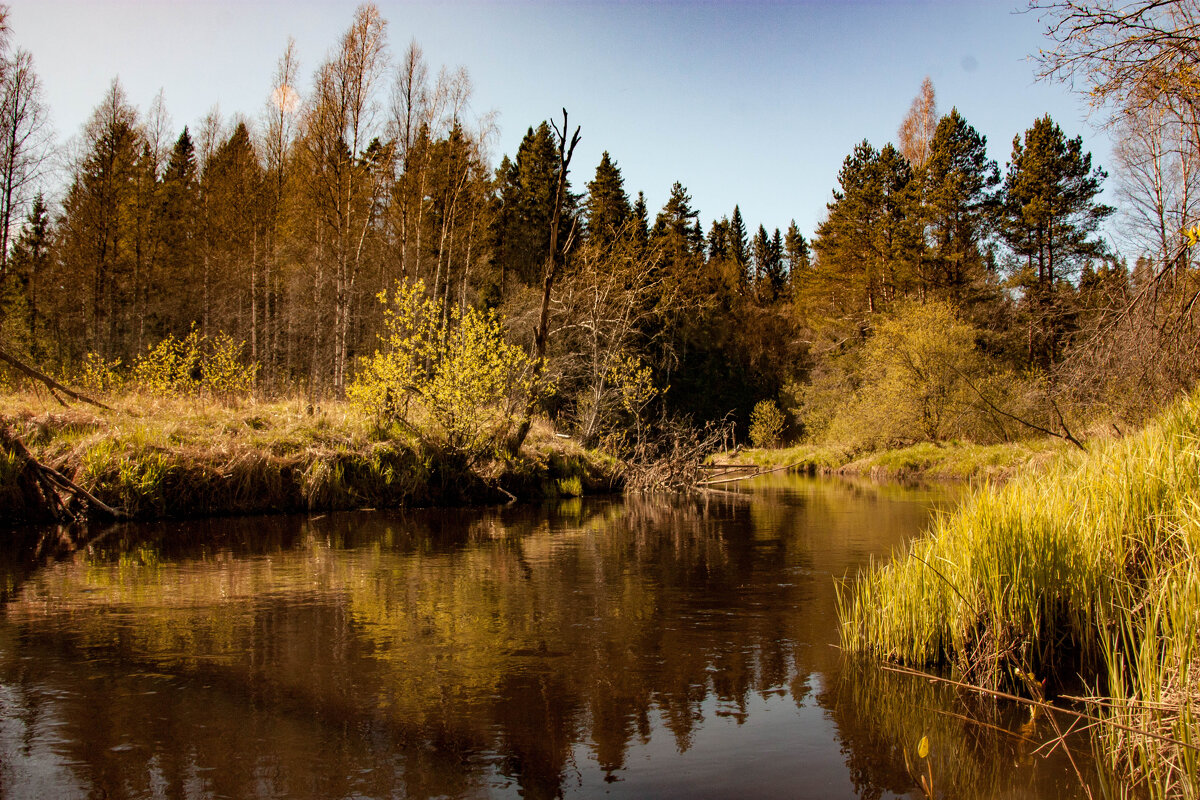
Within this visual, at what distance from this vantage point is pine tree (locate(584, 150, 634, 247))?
47.4 m

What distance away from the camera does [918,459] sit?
2888 cm

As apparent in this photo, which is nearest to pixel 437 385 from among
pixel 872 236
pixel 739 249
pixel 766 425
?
pixel 766 425

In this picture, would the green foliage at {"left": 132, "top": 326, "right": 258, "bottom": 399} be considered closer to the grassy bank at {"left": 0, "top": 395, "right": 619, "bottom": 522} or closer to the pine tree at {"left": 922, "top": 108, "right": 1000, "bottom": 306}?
the grassy bank at {"left": 0, "top": 395, "right": 619, "bottom": 522}

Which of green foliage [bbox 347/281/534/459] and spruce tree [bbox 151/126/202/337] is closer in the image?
green foliage [bbox 347/281/534/459]

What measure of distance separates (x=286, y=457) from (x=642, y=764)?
11924mm

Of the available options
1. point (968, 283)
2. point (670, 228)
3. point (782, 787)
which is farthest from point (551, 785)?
point (670, 228)

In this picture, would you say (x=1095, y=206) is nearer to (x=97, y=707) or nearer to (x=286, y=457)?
(x=286, y=457)

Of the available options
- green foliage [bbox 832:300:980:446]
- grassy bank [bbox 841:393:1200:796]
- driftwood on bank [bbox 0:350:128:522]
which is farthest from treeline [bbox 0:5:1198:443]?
grassy bank [bbox 841:393:1200:796]

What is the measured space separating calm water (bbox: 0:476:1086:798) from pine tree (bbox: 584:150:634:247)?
134ft

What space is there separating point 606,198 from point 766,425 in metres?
18.3

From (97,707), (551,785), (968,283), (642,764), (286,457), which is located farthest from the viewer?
(968,283)

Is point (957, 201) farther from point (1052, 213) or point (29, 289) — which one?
point (29, 289)

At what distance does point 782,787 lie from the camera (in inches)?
132

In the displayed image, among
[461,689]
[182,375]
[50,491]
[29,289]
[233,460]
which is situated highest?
[29,289]
